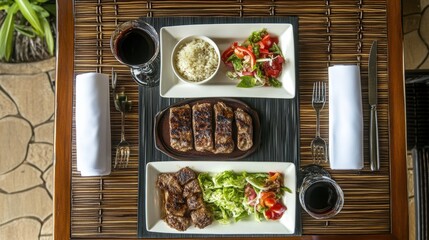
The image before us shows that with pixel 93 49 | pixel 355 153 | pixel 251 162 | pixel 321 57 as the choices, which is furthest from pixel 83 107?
pixel 355 153

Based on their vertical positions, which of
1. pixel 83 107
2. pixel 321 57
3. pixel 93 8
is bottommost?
pixel 83 107

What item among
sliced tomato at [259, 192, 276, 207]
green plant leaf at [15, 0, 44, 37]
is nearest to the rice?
sliced tomato at [259, 192, 276, 207]

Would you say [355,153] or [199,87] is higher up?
[199,87]

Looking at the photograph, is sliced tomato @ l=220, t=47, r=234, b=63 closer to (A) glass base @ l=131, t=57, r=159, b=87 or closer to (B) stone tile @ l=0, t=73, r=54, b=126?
(A) glass base @ l=131, t=57, r=159, b=87

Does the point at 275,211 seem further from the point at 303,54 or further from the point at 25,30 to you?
the point at 25,30

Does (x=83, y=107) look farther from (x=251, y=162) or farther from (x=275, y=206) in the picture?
(x=275, y=206)

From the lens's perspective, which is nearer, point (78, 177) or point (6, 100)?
point (78, 177)

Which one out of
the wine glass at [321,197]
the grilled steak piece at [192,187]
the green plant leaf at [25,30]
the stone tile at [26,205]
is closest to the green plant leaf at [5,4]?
the green plant leaf at [25,30]

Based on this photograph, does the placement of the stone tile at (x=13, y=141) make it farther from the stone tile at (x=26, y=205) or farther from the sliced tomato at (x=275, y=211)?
the sliced tomato at (x=275, y=211)
